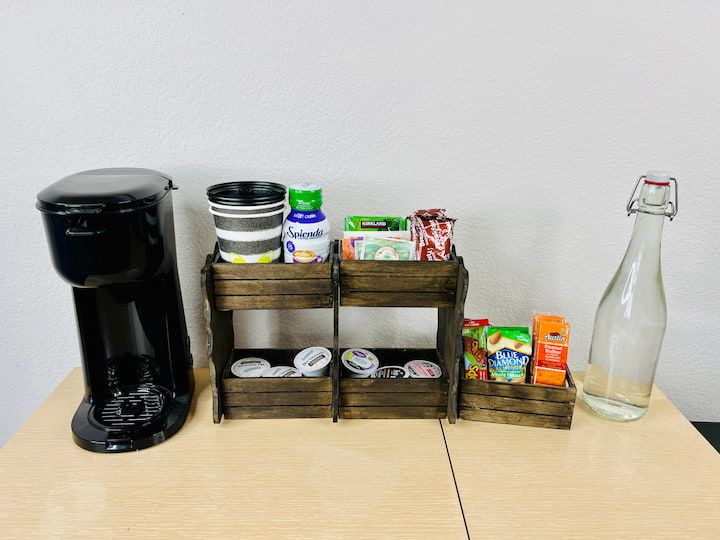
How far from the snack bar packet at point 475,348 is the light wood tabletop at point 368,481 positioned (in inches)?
4.0

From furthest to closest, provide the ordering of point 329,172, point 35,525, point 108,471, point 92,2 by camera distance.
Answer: point 329,172
point 92,2
point 108,471
point 35,525

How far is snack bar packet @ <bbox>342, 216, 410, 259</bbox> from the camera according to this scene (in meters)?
1.01

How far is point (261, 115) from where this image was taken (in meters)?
1.10

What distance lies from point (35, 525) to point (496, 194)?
3.35ft

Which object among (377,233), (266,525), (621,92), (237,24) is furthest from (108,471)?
(621,92)

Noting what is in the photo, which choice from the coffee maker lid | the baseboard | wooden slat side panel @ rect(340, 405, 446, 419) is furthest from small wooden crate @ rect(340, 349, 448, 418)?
the baseboard

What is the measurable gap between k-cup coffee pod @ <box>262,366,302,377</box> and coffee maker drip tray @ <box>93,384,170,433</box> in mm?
203

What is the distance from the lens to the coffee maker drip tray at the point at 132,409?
3.24ft

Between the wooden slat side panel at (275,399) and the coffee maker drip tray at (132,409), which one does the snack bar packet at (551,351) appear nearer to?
the wooden slat side panel at (275,399)

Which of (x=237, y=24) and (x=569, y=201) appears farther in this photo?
(x=569, y=201)

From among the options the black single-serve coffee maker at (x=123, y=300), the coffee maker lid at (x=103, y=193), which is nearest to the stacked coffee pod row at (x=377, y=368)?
the black single-serve coffee maker at (x=123, y=300)

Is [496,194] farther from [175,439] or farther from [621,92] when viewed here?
[175,439]

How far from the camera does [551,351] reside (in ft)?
3.38

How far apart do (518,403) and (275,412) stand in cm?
47
